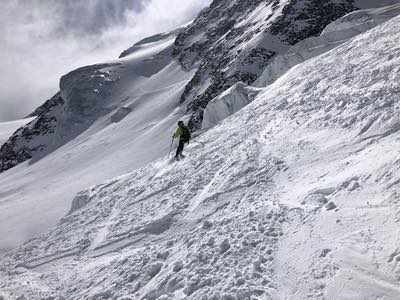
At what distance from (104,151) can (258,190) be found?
188 ft

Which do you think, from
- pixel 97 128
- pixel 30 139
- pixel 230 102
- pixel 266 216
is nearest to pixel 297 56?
pixel 230 102

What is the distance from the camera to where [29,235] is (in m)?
22.8

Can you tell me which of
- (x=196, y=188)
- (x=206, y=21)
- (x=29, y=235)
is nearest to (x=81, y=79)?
(x=206, y=21)

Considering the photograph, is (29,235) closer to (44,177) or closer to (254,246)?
(254,246)

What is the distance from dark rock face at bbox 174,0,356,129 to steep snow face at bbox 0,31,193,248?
502cm

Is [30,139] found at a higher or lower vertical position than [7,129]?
lower

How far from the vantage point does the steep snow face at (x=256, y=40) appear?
73.6 meters

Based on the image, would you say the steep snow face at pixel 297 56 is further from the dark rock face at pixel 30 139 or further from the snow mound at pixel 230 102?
the dark rock face at pixel 30 139

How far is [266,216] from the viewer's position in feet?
35.3

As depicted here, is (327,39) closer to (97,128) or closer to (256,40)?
(256,40)

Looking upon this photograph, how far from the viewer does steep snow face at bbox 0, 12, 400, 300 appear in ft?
27.6

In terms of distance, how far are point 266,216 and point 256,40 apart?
2797 inches

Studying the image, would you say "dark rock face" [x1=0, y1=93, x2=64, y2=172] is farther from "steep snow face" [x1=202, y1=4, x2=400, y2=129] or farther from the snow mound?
the snow mound

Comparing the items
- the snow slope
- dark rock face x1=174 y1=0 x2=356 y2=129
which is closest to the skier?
dark rock face x1=174 y1=0 x2=356 y2=129
